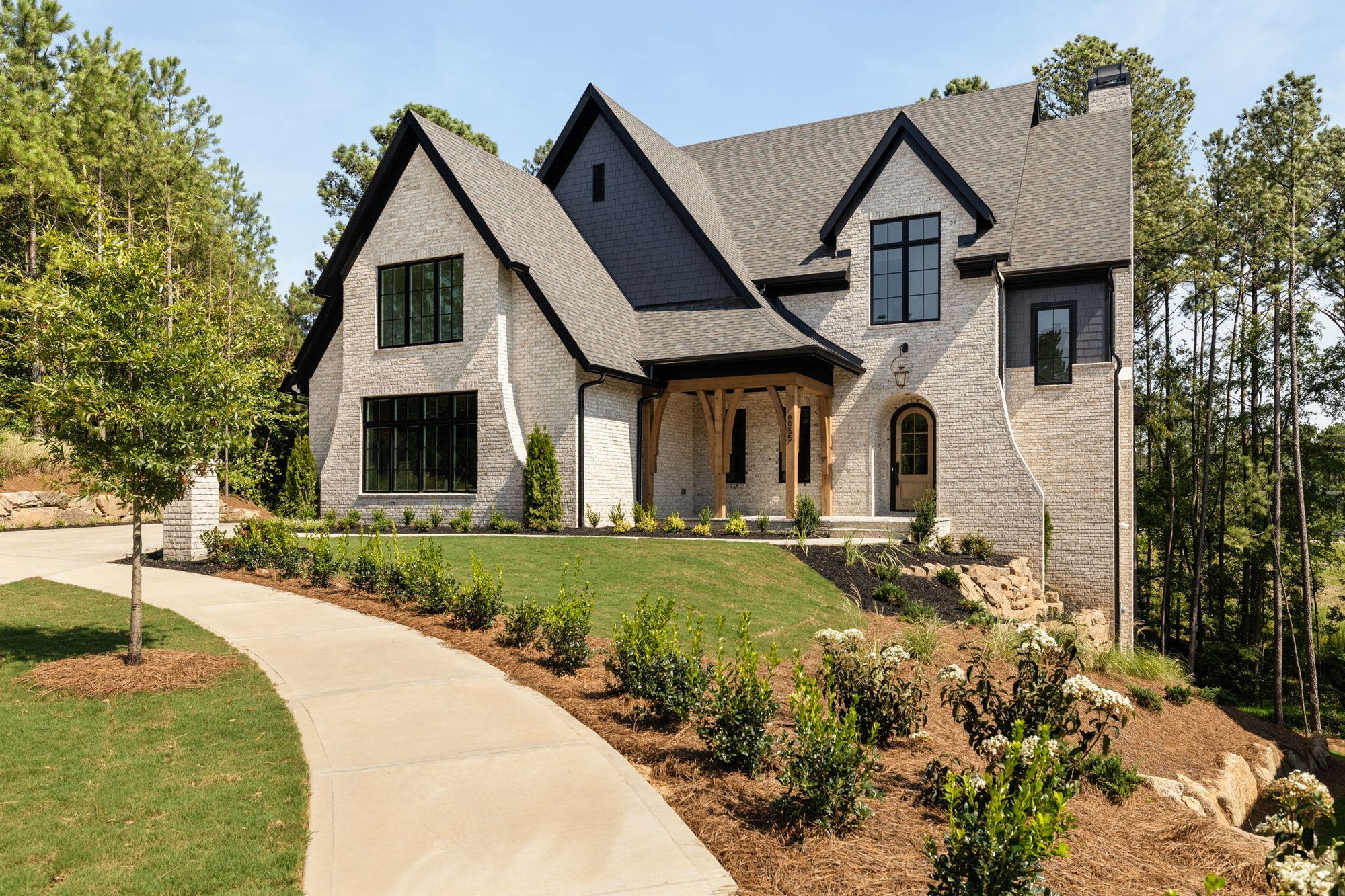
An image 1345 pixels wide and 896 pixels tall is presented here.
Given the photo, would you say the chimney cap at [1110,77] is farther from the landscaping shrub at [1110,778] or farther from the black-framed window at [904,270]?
the landscaping shrub at [1110,778]

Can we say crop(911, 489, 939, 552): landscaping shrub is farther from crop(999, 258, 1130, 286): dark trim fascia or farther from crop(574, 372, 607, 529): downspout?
crop(574, 372, 607, 529): downspout

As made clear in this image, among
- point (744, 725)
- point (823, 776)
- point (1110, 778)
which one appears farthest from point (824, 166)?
point (823, 776)

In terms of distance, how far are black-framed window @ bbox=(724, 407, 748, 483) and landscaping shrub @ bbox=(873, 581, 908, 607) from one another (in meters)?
7.68

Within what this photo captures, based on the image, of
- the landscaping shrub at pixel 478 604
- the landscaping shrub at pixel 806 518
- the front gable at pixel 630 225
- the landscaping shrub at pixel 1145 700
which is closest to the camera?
the landscaping shrub at pixel 478 604

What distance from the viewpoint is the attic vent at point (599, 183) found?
23016 mm

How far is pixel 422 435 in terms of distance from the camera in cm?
2047

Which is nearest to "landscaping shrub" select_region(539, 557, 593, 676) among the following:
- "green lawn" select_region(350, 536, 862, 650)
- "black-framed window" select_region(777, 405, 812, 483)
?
"green lawn" select_region(350, 536, 862, 650)

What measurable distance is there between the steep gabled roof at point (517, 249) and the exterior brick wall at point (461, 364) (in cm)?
42

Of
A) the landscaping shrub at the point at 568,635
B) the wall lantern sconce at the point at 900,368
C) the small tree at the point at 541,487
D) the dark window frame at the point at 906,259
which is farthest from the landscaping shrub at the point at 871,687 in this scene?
the dark window frame at the point at 906,259

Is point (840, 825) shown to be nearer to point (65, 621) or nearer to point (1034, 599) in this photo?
point (65, 621)

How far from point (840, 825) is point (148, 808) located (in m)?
3.97

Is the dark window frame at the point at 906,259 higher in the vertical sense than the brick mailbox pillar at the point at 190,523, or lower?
higher

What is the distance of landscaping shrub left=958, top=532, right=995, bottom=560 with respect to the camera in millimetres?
18344

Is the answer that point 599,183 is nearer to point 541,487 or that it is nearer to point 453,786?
point 541,487
